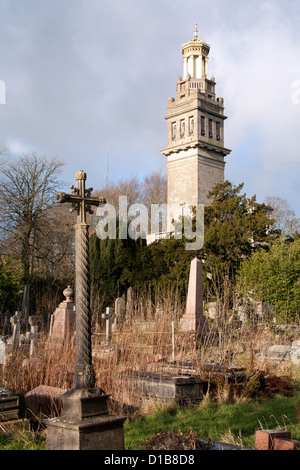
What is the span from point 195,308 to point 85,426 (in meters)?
10.4

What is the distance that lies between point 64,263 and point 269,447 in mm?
26604

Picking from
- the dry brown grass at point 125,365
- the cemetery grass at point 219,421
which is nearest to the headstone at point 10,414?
the dry brown grass at point 125,365

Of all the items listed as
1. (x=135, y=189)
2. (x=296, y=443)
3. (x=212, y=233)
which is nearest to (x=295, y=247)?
(x=212, y=233)

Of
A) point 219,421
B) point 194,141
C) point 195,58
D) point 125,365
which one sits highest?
point 195,58

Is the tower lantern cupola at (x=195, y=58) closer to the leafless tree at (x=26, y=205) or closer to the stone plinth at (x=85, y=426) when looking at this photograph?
the leafless tree at (x=26, y=205)

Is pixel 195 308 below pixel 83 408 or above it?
above

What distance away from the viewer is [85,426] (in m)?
4.33

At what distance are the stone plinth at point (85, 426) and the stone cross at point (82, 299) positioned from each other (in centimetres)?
15

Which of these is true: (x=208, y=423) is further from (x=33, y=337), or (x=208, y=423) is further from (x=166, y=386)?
(x=33, y=337)

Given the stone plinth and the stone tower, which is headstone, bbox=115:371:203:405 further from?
the stone tower

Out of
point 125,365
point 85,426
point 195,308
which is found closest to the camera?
point 85,426

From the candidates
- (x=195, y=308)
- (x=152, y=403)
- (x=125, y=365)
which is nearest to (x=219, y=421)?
(x=152, y=403)

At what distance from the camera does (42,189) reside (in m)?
26.9
